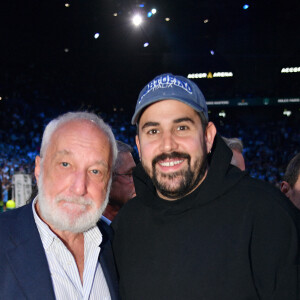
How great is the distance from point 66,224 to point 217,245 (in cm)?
69

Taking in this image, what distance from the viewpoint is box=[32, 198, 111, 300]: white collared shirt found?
148 centimetres

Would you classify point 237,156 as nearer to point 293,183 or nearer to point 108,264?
point 293,183

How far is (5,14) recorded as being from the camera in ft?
40.0

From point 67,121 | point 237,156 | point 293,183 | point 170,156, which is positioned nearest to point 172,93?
point 170,156

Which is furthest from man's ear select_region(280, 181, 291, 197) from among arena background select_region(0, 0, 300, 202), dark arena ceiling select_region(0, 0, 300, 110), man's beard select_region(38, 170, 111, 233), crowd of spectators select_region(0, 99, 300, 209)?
crowd of spectators select_region(0, 99, 300, 209)

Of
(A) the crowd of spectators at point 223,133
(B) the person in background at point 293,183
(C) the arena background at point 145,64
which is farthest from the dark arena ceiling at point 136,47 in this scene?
(B) the person in background at point 293,183

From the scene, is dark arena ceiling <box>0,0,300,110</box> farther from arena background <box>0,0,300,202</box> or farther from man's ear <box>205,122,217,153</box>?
man's ear <box>205,122,217,153</box>

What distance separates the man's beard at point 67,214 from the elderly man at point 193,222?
23cm

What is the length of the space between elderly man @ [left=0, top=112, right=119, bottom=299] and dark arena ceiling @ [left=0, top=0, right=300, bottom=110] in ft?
38.3

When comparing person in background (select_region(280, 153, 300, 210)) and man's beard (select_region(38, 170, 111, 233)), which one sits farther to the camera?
person in background (select_region(280, 153, 300, 210))

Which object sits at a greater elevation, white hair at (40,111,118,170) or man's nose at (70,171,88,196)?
white hair at (40,111,118,170)

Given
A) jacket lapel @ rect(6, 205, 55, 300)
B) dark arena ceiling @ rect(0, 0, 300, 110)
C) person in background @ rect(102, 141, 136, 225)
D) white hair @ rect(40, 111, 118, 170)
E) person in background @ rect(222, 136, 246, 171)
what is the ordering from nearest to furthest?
jacket lapel @ rect(6, 205, 55, 300) → white hair @ rect(40, 111, 118, 170) → person in background @ rect(102, 141, 136, 225) → person in background @ rect(222, 136, 246, 171) → dark arena ceiling @ rect(0, 0, 300, 110)

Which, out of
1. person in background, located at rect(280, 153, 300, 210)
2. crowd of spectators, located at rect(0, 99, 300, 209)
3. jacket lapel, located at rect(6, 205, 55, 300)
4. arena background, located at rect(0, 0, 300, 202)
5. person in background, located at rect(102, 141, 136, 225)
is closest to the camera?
jacket lapel, located at rect(6, 205, 55, 300)

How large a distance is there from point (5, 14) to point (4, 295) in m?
12.9
